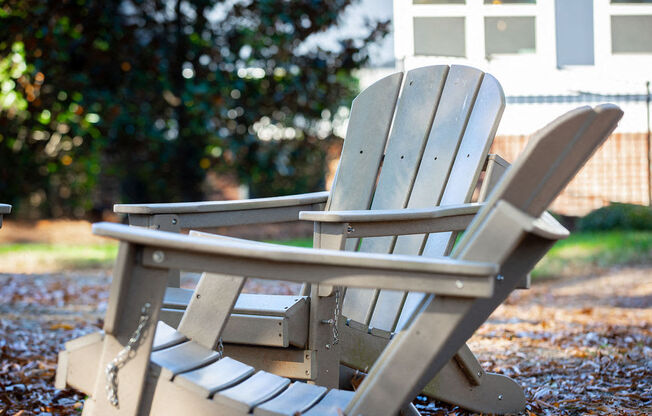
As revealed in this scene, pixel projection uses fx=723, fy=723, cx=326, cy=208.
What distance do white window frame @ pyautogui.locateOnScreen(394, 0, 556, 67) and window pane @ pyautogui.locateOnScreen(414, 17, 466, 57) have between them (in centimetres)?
6

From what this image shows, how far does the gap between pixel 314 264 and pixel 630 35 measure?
9.31 metres

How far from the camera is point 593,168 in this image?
938 cm

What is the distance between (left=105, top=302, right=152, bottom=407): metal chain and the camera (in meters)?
1.41

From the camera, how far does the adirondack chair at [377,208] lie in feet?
6.68

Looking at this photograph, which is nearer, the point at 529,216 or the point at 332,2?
the point at 529,216

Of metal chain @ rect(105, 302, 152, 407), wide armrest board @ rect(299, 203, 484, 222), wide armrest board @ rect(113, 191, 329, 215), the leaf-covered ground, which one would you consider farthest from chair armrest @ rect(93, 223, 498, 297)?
the leaf-covered ground

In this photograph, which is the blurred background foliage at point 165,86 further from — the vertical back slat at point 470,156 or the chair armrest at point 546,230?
the chair armrest at point 546,230

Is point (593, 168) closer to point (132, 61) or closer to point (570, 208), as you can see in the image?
point (570, 208)

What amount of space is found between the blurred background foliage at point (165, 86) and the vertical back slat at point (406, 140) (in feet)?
14.1

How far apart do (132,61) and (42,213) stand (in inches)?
112

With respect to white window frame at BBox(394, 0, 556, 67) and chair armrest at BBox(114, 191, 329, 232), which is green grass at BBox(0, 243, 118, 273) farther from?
white window frame at BBox(394, 0, 556, 67)

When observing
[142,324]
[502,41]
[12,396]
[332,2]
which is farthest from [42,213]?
[142,324]

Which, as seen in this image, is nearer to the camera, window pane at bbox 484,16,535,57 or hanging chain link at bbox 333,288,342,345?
hanging chain link at bbox 333,288,342,345

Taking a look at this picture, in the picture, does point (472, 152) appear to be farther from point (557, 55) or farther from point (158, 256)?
point (557, 55)
